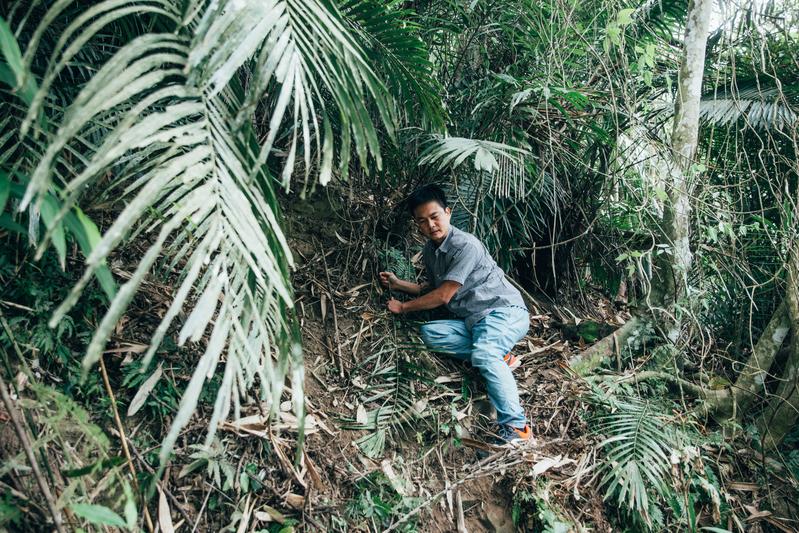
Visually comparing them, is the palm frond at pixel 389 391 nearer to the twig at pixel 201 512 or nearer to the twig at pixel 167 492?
the twig at pixel 201 512

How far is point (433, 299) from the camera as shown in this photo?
10.2 feet

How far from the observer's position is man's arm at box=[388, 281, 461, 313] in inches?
121

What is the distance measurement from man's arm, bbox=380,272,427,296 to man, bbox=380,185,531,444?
0.14 meters

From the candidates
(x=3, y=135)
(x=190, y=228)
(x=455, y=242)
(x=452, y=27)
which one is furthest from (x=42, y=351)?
(x=452, y=27)

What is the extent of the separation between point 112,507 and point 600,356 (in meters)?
2.90

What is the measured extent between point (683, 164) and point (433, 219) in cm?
157

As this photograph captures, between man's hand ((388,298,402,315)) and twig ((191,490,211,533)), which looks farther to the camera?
man's hand ((388,298,402,315))

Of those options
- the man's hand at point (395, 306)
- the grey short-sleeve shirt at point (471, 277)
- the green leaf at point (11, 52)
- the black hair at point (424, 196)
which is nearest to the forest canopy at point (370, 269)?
the green leaf at point (11, 52)

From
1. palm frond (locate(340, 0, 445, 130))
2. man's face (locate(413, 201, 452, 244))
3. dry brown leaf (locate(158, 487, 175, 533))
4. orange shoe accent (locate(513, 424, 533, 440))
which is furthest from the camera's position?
man's face (locate(413, 201, 452, 244))

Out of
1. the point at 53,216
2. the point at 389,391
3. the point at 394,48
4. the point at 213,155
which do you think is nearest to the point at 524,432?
the point at 389,391

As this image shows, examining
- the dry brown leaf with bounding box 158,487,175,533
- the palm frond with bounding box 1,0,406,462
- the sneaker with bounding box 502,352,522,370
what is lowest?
the sneaker with bounding box 502,352,522,370

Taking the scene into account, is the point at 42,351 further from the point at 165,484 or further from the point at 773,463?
the point at 773,463

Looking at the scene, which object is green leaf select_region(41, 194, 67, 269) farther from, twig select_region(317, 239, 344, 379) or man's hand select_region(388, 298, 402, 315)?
man's hand select_region(388, 298, 402, 315)

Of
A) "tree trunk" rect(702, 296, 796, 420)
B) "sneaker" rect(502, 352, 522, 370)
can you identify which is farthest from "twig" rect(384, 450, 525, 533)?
"tree trunk" rect(702, 296, 796, 420)
